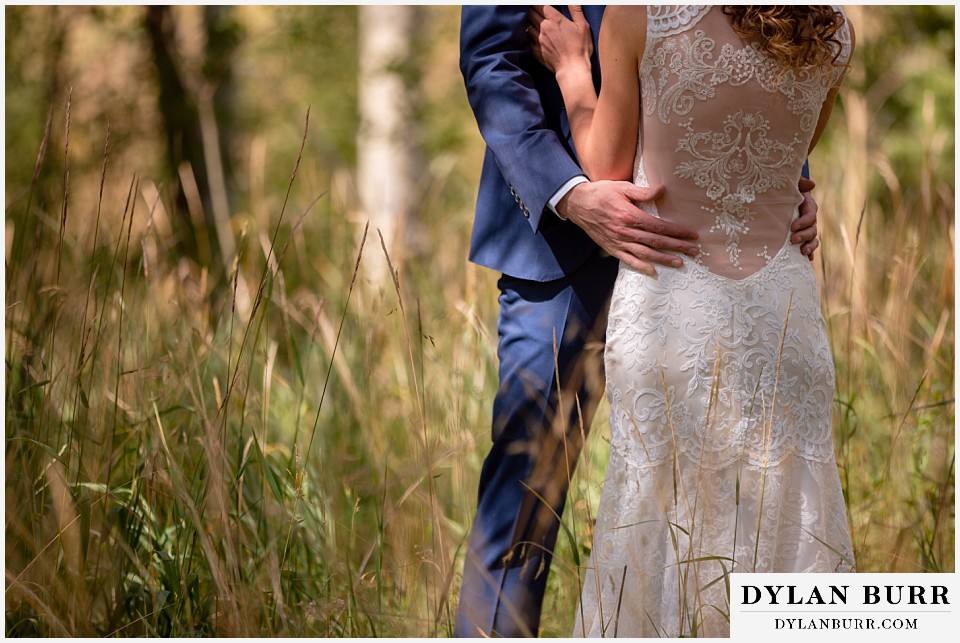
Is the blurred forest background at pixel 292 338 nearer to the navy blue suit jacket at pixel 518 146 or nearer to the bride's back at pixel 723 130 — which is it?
the navy blue suit jacket at pixel 518 146

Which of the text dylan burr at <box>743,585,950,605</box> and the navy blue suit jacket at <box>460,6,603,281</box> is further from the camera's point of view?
the navy blue suit jacket at <box>460,6,603,281</box>

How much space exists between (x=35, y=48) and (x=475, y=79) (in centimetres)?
364

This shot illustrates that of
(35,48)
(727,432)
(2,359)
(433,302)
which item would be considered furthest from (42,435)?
(35,48)

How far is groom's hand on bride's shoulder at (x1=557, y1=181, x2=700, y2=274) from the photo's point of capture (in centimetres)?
191

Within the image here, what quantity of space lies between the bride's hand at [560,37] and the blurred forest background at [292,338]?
623mm

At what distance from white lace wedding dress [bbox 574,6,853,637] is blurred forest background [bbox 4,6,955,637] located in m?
Answer: 0.18

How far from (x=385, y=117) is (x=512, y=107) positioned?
165 inches

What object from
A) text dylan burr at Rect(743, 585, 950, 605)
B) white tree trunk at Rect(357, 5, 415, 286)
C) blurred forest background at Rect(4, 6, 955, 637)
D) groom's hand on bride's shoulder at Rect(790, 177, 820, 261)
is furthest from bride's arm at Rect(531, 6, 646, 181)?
white tree trunk at Rect(357, 5, 415, 286)

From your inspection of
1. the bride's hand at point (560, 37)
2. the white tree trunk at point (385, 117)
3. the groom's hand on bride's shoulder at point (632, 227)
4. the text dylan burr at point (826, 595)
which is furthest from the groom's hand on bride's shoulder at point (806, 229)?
the white tree trunk at point (385, 117)

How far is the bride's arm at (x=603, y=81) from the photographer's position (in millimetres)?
1846

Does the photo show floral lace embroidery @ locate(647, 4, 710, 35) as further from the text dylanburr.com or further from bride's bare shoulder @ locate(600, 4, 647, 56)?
the text dylanburr.com

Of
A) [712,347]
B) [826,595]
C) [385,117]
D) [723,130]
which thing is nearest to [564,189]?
[723,130]

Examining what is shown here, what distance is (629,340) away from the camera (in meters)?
1.92

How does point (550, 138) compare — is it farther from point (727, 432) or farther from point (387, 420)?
point (387, 420)
